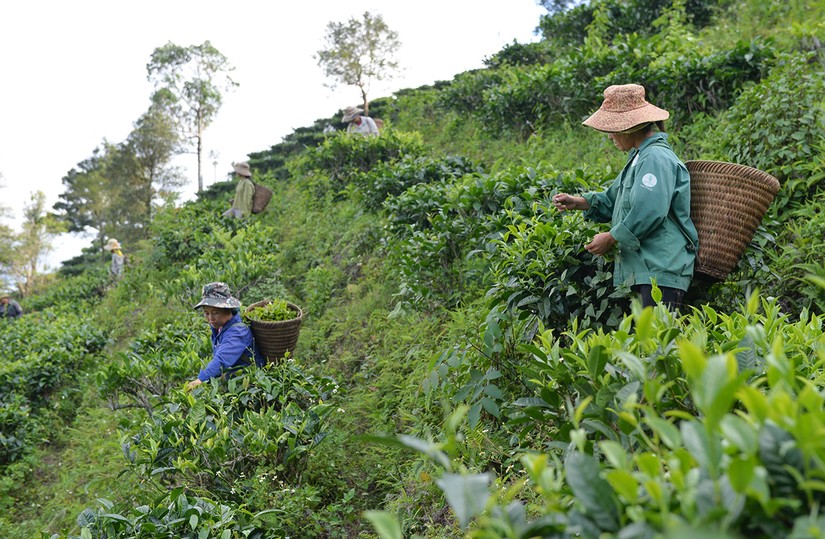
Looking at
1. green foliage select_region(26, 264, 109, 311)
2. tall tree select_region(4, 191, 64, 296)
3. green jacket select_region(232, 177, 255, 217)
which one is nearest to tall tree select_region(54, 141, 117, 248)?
tall tree select_region(4, 191, 64, 296)

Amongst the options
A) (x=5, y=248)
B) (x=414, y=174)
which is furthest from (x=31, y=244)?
(x=414, y=174)

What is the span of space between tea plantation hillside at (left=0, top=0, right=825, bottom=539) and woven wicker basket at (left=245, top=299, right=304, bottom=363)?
0.84ft

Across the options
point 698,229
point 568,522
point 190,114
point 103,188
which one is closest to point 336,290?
point 698,229

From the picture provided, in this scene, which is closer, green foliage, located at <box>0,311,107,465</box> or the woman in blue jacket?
the woman in blue jacket

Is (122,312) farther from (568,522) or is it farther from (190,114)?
(190,114)

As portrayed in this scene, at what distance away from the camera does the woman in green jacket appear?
2.92m

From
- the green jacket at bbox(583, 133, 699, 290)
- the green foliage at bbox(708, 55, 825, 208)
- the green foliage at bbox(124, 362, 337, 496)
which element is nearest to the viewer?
the green jacket at bbox(583, 133, 699, 290)

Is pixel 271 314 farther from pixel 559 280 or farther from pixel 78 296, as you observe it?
pixel 78 296

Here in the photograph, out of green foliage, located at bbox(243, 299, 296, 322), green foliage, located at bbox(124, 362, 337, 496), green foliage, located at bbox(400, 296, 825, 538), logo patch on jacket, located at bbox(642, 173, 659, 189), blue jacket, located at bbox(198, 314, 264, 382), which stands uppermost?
logo patch on jacket, located at bbox(642, 173, 659, 189)

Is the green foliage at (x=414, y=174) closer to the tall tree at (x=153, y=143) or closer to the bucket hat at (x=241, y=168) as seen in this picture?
the bucket hat at (x=241, y=168)

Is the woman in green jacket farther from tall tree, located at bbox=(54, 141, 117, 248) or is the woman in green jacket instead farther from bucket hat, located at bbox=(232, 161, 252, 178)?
tall tree, located at bbox=(54, 141, 117, 248)

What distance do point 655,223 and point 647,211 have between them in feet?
0.25

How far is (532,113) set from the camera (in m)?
8.62

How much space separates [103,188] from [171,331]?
23294 mm
